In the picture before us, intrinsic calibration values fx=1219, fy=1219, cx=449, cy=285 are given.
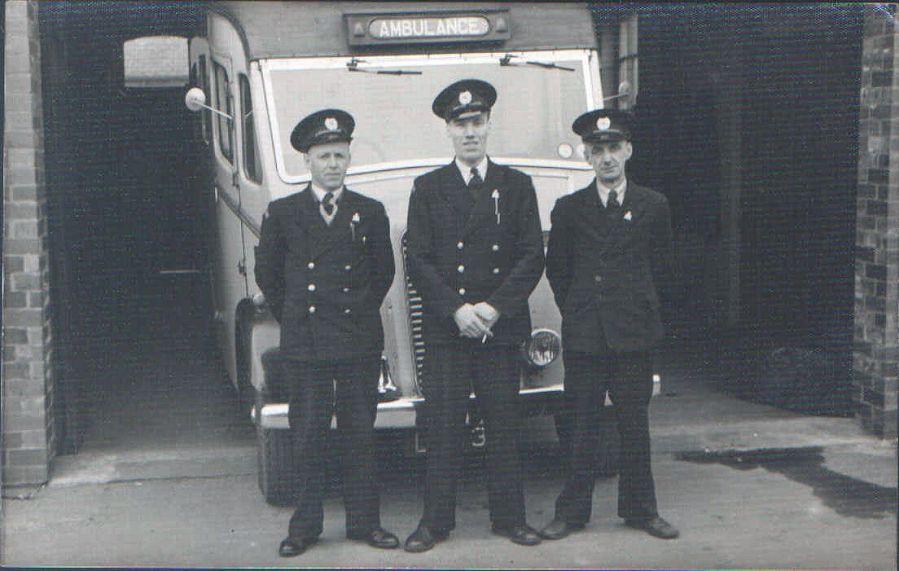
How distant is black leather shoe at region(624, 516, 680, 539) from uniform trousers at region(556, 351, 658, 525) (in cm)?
13

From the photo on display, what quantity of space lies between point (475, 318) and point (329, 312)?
65 cm

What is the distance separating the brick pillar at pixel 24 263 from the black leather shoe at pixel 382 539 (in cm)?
218

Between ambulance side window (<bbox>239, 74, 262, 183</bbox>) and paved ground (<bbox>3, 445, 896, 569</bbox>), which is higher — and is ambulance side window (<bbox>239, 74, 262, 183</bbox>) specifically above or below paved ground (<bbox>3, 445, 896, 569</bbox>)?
above

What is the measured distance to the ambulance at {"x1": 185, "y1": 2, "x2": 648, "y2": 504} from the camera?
19.6 ft

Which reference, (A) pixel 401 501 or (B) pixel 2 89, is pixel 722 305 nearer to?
(A) pixel 401 501

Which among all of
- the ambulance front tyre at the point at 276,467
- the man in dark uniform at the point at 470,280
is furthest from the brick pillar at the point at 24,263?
the man in dark uniform at the point at 470,280

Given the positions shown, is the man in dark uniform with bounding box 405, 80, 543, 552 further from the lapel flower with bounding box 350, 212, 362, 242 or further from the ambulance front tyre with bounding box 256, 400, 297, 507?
the ambulance front tyre with bounding box 256, 400, 297, 507

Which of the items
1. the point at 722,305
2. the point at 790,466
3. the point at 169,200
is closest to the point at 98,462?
the point at 790,466

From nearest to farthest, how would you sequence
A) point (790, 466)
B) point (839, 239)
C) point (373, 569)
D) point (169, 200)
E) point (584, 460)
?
point (373, 569) → point (584, 460) → point (790, 466) → point (839, 239) → point (169, 200)

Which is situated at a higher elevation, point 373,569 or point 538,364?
point 538,364

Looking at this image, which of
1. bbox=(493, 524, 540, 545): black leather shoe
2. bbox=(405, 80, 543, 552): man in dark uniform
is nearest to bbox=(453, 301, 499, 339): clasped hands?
bbox=(405, 80, 543, 552): man in dark uniform

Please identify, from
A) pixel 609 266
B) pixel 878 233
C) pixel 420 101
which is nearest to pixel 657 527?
pixel 609 266

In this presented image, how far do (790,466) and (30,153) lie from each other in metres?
4.54

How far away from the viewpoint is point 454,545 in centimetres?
562
